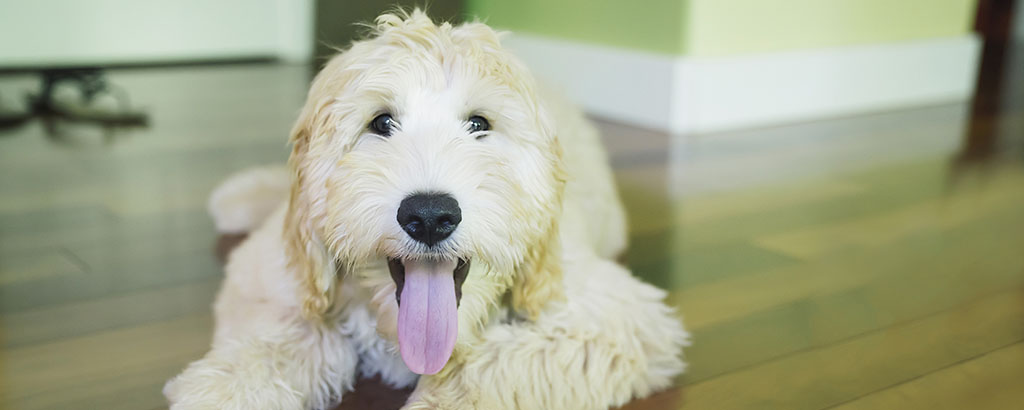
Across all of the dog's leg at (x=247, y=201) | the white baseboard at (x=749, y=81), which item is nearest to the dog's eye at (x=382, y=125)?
the dog's leg at (x=247, y=201)

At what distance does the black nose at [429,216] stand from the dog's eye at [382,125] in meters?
0.18

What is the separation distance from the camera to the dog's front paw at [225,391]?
128 cm

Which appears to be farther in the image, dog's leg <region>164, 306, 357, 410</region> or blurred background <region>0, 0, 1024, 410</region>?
blurred background <region>0, 0, 1024, 410</region>

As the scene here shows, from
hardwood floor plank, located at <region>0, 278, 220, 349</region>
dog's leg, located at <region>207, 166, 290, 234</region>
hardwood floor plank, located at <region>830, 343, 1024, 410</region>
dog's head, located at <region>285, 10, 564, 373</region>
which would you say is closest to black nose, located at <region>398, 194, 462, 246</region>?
dog's head, located at <region>285, 10, 564, 373</region>

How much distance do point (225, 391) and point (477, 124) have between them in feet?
1.70

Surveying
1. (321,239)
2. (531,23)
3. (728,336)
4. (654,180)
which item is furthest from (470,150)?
(531,23)

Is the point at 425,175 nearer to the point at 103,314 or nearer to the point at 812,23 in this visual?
the point at 103,314

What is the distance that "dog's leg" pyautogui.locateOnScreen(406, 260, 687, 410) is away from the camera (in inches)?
52.4

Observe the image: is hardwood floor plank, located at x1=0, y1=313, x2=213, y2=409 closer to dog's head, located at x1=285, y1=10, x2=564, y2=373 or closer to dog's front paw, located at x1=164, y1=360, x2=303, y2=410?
dog's front paw, located at x1=164, y1=360, x2=303, y2=410

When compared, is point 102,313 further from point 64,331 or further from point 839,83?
point 839,83

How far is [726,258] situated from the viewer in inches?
85.4

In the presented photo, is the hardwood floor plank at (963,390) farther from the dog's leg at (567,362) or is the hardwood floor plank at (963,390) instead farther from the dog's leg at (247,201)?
the dog's leg at (247,201)

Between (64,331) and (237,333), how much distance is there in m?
0.44

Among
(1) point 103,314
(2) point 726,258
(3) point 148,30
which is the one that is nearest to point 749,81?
(2) point 726,258
